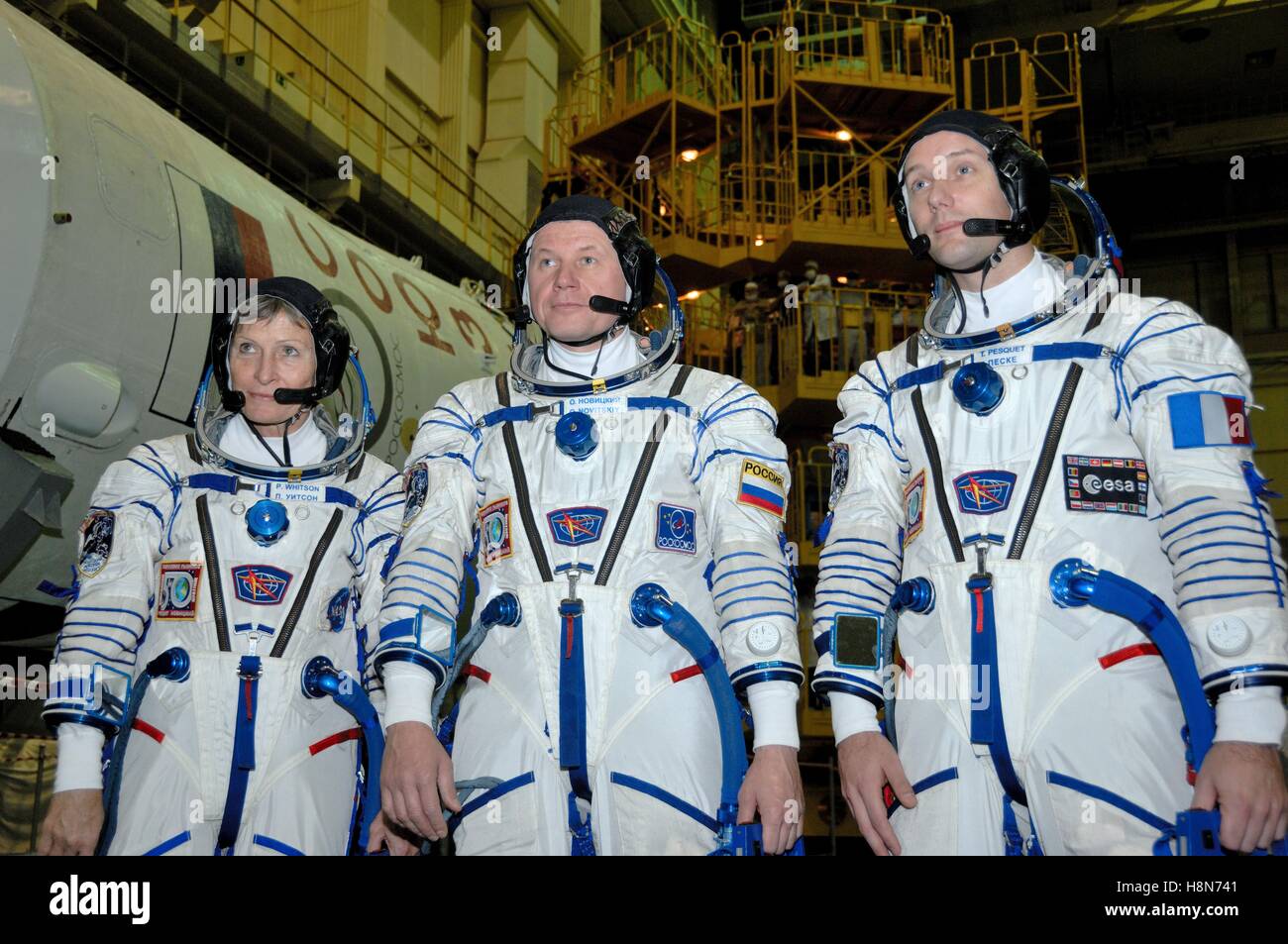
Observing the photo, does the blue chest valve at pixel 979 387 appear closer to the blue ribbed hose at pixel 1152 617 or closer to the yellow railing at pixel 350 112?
the blue ribbed hose at pixel 1152 617

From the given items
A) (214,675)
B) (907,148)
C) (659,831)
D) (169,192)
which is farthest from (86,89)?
(659,831)

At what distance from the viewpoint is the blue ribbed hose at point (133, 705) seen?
3.28 metres

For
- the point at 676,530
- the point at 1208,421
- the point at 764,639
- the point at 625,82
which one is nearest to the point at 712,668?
the point at 764,639

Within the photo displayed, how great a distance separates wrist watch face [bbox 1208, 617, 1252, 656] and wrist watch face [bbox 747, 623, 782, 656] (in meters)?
0.89

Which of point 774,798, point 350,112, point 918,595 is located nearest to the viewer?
point 774,798

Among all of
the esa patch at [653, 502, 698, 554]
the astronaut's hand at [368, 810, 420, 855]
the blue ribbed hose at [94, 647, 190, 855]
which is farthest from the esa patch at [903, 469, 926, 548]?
the blue ribbed hose at [94, 647, 190, 855]

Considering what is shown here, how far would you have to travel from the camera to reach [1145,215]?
22.2 metres

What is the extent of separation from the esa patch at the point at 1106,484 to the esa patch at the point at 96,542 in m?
2.53

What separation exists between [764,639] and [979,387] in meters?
0.75

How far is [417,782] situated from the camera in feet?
8.68

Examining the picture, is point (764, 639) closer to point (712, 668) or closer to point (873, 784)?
point (712, 668)

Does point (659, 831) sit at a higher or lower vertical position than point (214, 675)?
lower
